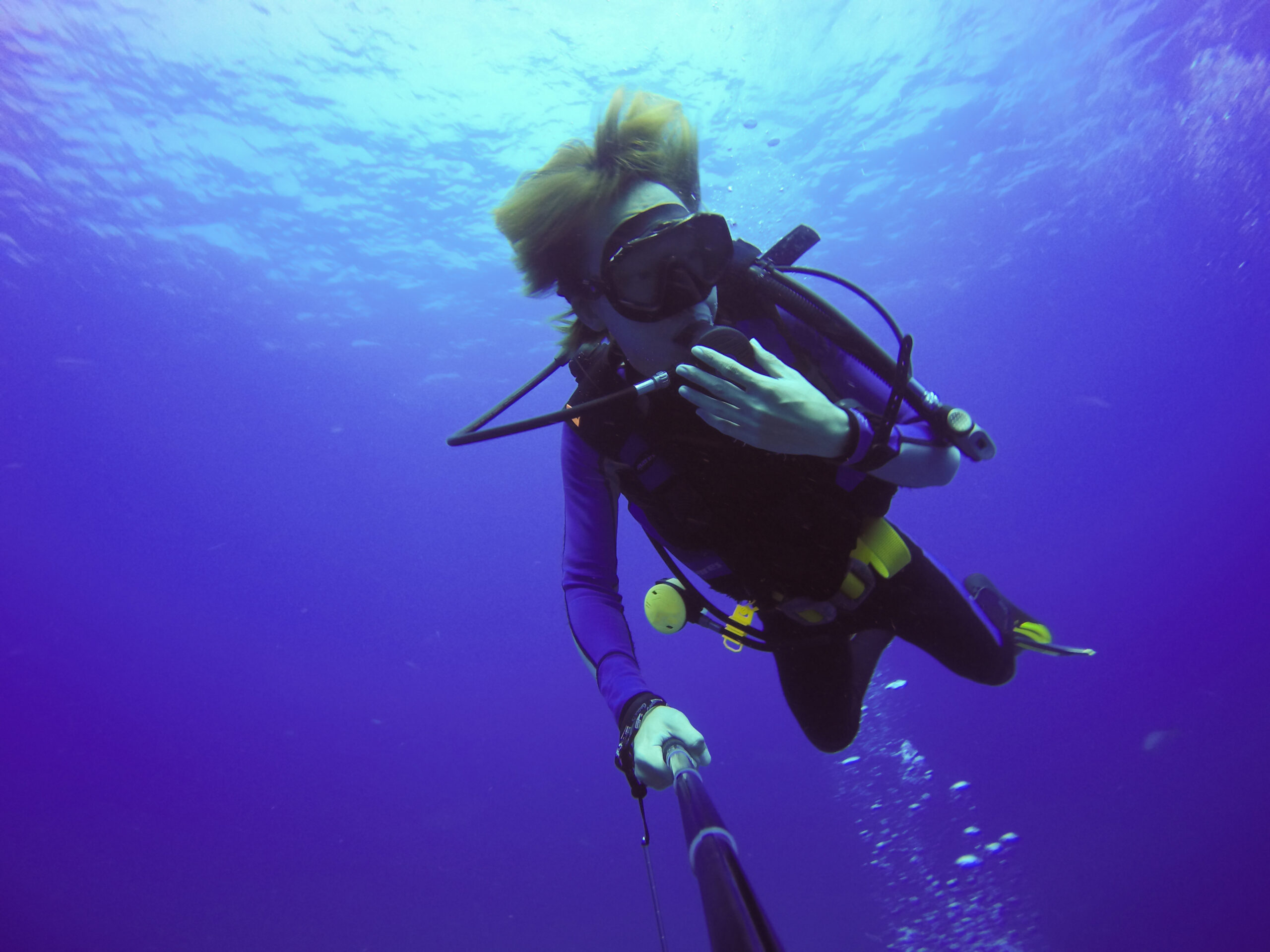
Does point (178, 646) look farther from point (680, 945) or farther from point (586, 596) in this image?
point (586, 596)

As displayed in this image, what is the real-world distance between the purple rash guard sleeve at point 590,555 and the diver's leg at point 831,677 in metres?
0.84

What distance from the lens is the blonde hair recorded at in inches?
89.5

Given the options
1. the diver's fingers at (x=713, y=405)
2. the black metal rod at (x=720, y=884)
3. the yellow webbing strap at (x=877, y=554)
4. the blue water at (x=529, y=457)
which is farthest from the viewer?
the blue water at (x=529, y=457)

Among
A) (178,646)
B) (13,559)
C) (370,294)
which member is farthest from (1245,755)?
(178,646)

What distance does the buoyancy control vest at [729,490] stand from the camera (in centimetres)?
232

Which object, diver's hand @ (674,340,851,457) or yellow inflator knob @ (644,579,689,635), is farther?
yellow inflator knob @ (644,579,689,635)

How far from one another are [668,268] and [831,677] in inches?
85.7

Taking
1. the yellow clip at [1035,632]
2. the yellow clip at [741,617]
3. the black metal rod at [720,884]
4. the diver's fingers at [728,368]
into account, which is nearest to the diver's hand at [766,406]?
the diver's fingers at [728,368]

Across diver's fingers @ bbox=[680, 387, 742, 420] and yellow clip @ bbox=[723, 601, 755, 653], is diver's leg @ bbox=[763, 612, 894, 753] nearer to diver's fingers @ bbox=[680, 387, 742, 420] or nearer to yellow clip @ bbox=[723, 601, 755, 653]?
yellow clip @ bbox=[723, 601, 755, 653]

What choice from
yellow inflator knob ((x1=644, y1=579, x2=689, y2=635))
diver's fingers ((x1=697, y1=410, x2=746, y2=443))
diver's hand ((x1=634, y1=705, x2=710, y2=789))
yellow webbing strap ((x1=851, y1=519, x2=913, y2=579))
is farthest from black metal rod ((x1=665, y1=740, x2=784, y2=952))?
yellow webbing strap ((x1=851, y1=519, x2=913, y2=579))

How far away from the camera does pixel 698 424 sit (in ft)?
7.61

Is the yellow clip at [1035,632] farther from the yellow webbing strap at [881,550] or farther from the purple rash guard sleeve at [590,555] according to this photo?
the purple rash guard sleeve at [590,555]

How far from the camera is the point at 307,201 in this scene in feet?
50.3

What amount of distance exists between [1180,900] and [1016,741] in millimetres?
10334
